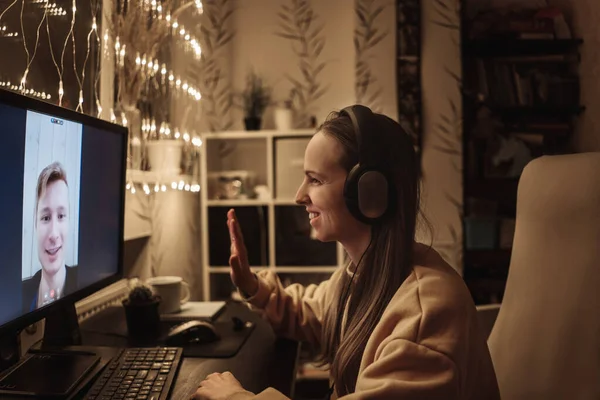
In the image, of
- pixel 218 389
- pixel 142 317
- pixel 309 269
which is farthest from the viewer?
pixel 309 269

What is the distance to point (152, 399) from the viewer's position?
767 mm

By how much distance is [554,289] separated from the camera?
3.33 feet

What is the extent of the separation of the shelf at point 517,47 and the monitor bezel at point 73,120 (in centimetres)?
233

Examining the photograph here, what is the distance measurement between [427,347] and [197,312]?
2.80 ft

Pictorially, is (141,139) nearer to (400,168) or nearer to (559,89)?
(400,168)

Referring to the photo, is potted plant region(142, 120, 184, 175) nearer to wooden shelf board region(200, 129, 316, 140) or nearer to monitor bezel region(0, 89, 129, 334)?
wooden shelf board region(200, 129, 316, 140)

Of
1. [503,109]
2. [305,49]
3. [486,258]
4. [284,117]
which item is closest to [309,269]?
[284,117]

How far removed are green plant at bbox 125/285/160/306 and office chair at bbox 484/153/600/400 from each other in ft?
2.85

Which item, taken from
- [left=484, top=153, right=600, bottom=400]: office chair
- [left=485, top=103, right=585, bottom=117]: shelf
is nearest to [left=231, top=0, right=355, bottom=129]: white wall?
[left=485, top=103, right=585, bottom=117]: shelf

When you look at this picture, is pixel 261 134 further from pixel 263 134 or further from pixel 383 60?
pixel 383 60

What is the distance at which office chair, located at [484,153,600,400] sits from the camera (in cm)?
94

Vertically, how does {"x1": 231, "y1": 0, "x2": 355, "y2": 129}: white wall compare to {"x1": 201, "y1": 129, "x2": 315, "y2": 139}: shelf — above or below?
above

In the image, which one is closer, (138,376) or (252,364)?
(138,376)

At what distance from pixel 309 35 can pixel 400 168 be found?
7.70 ft
